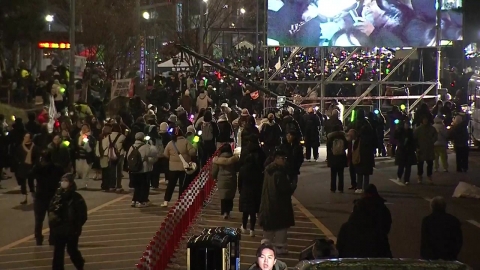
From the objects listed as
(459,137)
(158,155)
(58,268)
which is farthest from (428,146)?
(58,268)

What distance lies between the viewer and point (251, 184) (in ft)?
50.4

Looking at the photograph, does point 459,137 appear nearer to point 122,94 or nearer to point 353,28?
point 353,28

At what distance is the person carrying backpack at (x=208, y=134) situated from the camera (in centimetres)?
2323

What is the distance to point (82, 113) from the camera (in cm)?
2762

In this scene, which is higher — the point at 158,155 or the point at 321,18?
the point at 321,18

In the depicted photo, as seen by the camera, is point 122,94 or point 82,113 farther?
point 122,94

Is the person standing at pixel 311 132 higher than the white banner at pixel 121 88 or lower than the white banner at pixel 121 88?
lower

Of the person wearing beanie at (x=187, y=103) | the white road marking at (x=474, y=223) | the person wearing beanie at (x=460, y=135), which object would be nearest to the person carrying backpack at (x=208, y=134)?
the person wearing beanie at (x=460, y=135)

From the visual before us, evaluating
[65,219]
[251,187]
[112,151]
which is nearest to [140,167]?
[112,151]

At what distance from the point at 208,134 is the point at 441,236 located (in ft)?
41.3

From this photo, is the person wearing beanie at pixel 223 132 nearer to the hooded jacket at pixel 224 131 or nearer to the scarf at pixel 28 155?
the hooded jacket at pixel 224 131

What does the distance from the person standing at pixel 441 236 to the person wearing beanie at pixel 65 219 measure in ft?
14.0

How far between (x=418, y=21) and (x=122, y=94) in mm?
10132

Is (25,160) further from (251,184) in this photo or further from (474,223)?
(474,223)
